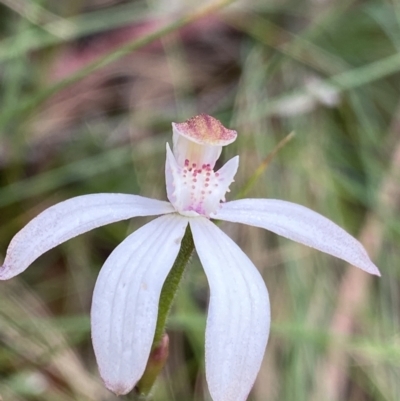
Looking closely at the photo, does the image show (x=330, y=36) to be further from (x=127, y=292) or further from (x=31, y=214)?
(x=127, y=292)

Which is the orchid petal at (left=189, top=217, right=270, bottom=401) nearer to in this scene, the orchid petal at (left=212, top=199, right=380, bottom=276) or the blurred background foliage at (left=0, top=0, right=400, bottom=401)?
the orchid petal at (left=212, top=199, right=380, bottom=276)

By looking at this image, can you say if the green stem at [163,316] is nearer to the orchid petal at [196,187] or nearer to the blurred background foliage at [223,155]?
the orchid petal at [196,187]

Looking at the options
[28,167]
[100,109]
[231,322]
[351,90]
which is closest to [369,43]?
[351,90]

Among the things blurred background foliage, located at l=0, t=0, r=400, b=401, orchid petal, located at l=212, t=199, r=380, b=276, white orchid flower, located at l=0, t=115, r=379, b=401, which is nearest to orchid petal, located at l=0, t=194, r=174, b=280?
white orchid flower, located at l=0, t=115, r=379, b=401

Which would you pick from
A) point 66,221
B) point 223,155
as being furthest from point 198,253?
point 223,155

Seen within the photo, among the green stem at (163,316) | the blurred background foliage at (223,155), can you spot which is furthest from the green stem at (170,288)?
the blurred background foliage at (223,155)

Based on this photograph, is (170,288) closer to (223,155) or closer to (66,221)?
(66,221)
